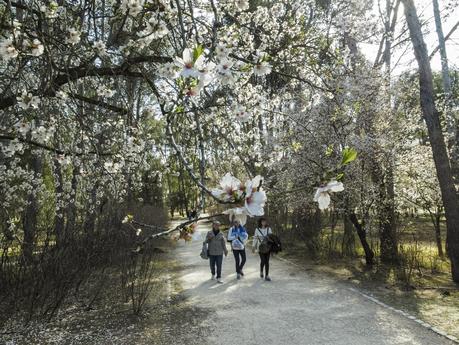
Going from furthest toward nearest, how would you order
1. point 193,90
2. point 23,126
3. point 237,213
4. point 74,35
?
1. point 23,126
2. point 74,35
3. point 193,90
4. point 237,213

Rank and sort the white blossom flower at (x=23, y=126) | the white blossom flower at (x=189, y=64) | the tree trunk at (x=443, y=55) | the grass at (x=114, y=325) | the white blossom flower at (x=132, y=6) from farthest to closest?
the tree trunk at (x=443, y=55) < the grass at (x=114, y=325) < the white blossom flower at (x=23, y=126) < the white blossom flower at (x=132, y=6) < the white blossom flower at (x=189, y=64)

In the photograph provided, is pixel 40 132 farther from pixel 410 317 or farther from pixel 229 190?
pixel 410 317

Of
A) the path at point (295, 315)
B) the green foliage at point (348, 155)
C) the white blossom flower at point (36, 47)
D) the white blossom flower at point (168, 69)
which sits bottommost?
the path at point (295, 315)

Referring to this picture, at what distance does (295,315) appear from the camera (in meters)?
6.30

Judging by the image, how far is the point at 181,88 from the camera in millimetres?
2170

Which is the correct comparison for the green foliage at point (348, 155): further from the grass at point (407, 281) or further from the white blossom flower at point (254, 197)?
the grass at point (407, 281)

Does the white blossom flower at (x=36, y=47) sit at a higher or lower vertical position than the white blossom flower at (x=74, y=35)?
lower

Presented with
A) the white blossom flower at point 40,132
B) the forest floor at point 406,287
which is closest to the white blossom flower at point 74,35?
the white blossom flower at point 40,132

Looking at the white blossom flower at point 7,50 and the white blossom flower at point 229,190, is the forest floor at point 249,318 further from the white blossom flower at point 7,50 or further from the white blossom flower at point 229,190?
the white blossom flower at point 229,190

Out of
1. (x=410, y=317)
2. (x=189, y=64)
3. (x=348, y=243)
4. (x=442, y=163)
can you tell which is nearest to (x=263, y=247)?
(x=410, y=317)

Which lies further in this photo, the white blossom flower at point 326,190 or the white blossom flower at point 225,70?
the white blossom flower at point 225,70

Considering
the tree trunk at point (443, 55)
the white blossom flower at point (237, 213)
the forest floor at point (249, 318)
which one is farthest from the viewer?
the tree trunk at point (443, 55)

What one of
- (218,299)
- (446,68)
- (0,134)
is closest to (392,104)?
(446,68)

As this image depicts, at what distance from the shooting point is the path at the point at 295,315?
530 centimetres
